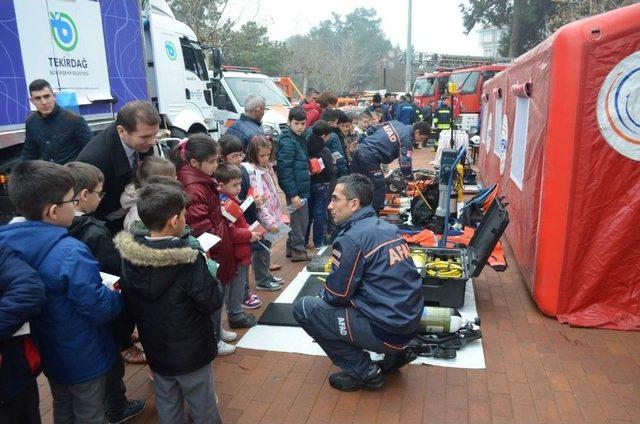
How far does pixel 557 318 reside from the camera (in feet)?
13.5

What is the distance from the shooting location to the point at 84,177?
8.50 ft

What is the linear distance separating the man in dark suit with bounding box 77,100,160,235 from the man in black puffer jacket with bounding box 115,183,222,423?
859 millimetres

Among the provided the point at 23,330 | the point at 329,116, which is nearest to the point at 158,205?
the point at 23,330

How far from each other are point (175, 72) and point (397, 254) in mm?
7112

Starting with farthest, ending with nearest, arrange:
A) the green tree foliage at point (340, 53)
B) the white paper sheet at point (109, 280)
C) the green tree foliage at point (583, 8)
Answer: the green tree foliage at point (340, 53)
the green tree foliage at point (583, 8)
the white paper sheet at point (109, 280)

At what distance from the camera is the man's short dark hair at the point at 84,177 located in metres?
2.56

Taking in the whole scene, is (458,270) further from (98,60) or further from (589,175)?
(98,60)

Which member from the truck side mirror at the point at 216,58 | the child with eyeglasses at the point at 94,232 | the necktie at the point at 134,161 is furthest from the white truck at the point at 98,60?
the child with eyeglasses at the point at 94,232

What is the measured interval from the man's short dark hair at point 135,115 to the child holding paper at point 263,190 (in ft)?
4.51

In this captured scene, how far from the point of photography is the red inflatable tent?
3637 mm

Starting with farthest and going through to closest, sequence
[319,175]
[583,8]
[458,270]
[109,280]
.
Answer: [583,8]
[319,175]
[458,270]
[109,280]

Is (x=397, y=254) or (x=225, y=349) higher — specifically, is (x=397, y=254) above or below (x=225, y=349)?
above

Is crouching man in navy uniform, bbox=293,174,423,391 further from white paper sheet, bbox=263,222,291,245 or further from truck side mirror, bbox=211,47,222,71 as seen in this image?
truck side mirror, bbox=211,47,222,71

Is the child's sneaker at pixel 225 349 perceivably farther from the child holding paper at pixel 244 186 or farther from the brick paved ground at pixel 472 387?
the child holding paper at pixel 244 186
